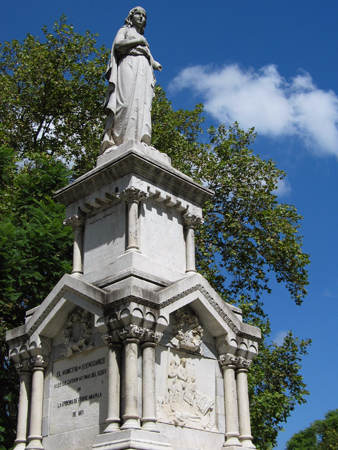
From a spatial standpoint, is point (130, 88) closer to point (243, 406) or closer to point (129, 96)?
point (129, 96)

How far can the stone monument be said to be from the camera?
30.5 ft

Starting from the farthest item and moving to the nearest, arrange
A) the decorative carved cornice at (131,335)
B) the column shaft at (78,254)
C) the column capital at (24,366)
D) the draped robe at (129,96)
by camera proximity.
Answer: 1. the draped robe at (129,96)
2. the column shaft at (78,254)
3. the column capital at (24,366)
4. the decorative carved cornice at (131,335)

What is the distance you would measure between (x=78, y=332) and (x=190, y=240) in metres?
2.70

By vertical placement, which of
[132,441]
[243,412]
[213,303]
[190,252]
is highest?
[190,252]

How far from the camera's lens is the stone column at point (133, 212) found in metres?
10.4

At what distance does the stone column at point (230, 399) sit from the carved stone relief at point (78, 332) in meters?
2.36

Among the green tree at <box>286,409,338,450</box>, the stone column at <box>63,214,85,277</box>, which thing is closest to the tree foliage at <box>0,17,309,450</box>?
the stone column at <box>63,214,85,277</box>

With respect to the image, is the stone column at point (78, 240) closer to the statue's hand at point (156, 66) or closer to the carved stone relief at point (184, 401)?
the carved stone relief at point (184, 401)

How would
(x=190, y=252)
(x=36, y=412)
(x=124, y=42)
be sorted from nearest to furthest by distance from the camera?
(x=36, y=412) < (x=190, y=252) < (x=124, y=42)

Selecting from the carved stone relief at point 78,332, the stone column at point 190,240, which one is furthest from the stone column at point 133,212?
the carved stone relief at point 78,332

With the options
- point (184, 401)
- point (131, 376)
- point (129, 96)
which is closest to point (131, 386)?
point (131, 376)

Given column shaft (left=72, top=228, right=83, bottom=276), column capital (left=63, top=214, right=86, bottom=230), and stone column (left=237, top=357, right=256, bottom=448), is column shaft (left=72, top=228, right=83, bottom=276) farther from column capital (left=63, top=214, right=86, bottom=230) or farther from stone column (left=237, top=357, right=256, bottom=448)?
stone column (left=237, top=357, right=256, bottom=448)

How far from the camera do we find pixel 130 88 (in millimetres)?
11961

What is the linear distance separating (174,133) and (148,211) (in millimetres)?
14640
